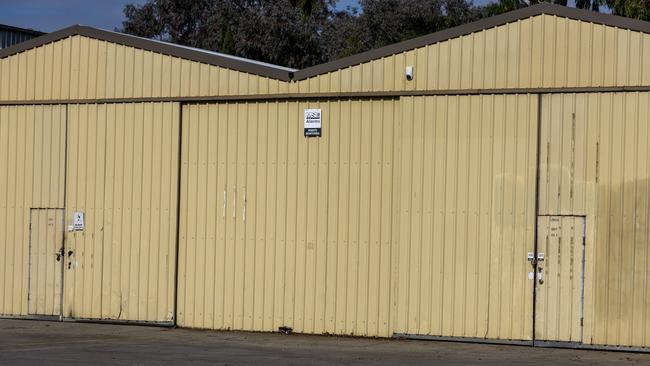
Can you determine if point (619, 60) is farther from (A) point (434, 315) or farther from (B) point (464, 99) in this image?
(A) point (434, 315)

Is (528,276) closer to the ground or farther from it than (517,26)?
closer to the ground

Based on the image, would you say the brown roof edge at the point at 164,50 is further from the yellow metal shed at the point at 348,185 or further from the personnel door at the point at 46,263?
the personnel door at the point at 46,263

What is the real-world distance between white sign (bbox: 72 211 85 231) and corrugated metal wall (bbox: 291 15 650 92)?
566 centimetres

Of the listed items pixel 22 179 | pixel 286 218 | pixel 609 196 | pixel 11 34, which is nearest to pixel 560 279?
pixel 609 196

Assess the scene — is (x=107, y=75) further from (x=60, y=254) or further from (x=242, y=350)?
(x=242, y=350)

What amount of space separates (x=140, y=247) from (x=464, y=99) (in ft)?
21.3

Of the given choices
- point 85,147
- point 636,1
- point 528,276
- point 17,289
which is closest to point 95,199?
point 85,147

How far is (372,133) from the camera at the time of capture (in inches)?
723

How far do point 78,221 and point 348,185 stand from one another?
5314 millimetres

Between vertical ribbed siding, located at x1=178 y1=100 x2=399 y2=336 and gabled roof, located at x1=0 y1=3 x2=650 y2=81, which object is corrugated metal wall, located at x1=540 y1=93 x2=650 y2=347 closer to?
gabled roof, located at x1=0 y1=3 x2=650 y2=81

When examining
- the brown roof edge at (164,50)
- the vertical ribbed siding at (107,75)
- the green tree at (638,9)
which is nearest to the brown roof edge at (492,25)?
the brown roof edge at (164,50)

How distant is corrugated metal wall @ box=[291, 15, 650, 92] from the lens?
16.9m

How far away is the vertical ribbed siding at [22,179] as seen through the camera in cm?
2033

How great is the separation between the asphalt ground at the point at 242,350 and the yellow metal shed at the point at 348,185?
599mm
